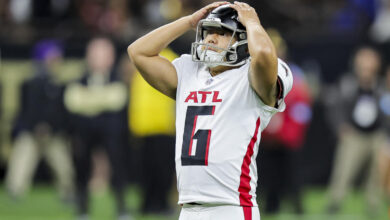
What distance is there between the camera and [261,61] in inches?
215

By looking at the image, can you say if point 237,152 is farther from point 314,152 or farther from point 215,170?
point 314,152

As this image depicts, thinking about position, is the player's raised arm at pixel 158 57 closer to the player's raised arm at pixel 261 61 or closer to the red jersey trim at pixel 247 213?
the player's raised arm at pixel 261 61

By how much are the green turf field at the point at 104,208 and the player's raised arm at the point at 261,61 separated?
6.61 m

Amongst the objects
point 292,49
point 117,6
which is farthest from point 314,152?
point 117,6

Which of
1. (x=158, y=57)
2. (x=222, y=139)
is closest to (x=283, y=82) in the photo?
(x=222, y=139)

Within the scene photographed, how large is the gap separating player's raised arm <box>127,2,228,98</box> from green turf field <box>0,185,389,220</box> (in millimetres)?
6236

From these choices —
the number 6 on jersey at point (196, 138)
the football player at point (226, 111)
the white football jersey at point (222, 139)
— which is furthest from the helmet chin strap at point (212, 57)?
the number 6 on jersey at point (196, 138)

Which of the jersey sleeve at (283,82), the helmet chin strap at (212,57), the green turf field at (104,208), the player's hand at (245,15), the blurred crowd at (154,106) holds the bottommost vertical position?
the green turf field at (104,208)

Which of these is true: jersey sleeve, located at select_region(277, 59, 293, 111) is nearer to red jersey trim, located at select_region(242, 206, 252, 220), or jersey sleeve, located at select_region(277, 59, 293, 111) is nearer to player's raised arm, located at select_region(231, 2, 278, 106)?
player's raised arm, located at select_region(231, 2, 278, 106)

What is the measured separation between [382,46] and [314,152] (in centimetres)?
225

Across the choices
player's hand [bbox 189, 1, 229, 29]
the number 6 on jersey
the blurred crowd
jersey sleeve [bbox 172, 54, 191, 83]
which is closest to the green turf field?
the blurred crowd

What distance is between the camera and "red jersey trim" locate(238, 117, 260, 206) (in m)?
5.66

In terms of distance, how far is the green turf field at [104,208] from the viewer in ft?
41.9

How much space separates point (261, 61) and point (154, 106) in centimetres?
709
